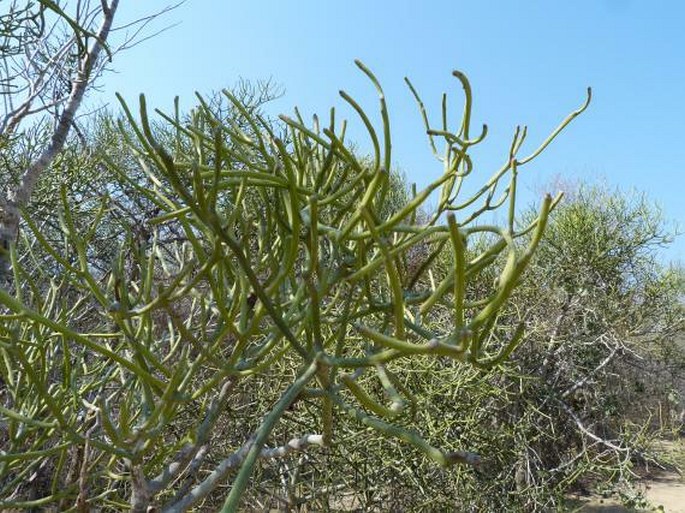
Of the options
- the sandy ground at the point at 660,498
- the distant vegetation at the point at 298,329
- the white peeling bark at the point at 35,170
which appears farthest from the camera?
the sandy ground at the point at 660,498

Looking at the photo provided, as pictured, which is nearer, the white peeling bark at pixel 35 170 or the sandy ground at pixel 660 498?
the white peeling bark at pixel 35 170

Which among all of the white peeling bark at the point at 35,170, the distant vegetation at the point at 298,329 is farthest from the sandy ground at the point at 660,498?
the white peeling bark at the point at 35,170

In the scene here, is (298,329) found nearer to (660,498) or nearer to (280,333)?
(280,333)

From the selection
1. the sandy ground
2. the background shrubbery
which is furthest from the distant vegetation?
the sandy ground

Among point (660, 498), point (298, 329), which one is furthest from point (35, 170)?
point (660, 498)

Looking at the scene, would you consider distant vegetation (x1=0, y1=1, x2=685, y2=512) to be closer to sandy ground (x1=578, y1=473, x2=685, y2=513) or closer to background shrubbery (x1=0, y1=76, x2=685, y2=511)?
background shrubbery (x1=0, y1=76, x2=685, y2=511)

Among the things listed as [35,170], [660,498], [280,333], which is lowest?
[660,498]

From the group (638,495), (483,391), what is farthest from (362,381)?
(638,495)

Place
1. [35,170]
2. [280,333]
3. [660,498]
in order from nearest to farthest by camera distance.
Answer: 1. [280,333]
2. [35,170]
3. [660,498]

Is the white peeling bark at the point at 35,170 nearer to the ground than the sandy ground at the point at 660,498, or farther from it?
farther from it

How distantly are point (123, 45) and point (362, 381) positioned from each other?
1.45 meters

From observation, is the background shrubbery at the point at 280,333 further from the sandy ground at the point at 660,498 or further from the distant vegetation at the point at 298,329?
the sandy ground at the point at 660,498

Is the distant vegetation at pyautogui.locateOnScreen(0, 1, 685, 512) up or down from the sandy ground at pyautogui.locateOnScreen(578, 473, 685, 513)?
up

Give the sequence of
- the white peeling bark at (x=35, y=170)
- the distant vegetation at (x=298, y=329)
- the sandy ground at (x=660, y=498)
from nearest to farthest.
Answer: the distant vegetation at (x=298, y=329) < the white peeling bark at (x=35, y=170) < the sandy ground at (x=660, y=498)
